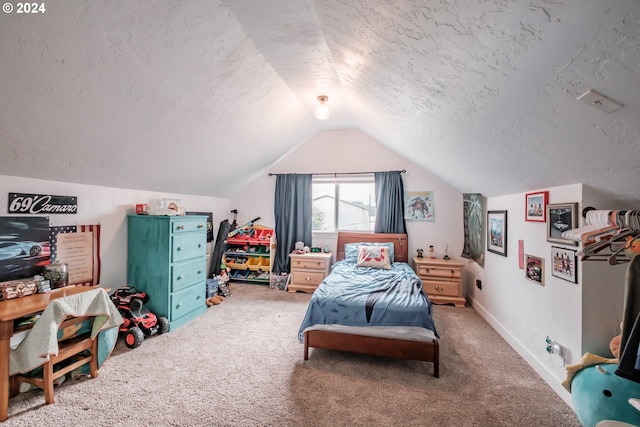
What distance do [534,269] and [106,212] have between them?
13.6 ft

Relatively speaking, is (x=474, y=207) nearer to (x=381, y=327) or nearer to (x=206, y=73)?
(x=381, y=327)

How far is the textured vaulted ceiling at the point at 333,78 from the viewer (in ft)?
3.07

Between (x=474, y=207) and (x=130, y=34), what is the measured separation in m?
3.98

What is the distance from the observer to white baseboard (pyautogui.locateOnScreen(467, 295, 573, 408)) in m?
1.76

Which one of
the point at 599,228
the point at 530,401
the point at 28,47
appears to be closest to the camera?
the point at 28,47

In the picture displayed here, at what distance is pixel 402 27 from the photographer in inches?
47.7

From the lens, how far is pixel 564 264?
180 cm

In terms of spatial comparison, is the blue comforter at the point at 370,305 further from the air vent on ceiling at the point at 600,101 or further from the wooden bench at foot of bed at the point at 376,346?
the air vent on ceiling at the point at 600,101

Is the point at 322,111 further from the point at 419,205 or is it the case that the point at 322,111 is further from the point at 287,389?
the point at 287,389

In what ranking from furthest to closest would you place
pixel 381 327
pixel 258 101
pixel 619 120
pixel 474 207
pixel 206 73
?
pixel 474 207 < pixel 258 101 < pixel 381 327 < pixel 206 73 < pixel 619 120

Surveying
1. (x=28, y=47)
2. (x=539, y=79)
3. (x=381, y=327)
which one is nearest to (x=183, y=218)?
(x=28, y=47)

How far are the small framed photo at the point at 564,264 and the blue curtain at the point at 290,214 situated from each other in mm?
3191

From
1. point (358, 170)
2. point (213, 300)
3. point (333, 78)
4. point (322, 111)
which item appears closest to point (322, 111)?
point (322, 111)

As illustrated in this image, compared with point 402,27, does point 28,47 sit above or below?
below
